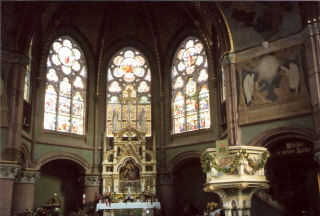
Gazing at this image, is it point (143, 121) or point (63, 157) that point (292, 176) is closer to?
point (143, 121)

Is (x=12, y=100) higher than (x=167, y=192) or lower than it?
higher

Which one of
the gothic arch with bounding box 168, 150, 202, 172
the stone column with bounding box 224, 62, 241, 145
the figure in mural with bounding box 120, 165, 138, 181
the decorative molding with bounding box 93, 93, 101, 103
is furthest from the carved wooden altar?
the stone column with bounding box 224, 62, 241, 145

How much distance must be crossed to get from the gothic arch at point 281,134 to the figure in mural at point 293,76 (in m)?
1.55

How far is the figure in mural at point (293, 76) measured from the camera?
1412cm

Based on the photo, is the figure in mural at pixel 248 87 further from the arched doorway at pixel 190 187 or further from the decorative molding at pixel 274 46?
the arched doorway at pixel 190 187


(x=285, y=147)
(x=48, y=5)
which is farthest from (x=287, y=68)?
(x=48, y=5)

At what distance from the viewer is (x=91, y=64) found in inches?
869

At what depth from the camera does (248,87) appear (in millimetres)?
15562

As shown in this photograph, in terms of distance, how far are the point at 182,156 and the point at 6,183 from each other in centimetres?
917

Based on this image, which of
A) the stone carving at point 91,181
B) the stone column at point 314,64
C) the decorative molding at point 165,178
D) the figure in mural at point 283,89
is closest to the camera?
the stone column at point 314,64

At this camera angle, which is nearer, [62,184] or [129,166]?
[129,166]

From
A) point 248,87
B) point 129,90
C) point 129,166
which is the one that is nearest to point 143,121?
point 129,90

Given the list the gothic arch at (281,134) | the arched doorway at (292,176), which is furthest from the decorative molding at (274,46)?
the arched doorway at (292,176)

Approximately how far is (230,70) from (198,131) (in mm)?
4745
